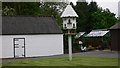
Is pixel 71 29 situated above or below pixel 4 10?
below

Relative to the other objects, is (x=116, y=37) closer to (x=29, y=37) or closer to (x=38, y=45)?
(x=38, y=45)

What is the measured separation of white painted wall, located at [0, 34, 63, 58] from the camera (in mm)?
27000

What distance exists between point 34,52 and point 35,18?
4072 mm

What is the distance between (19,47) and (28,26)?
8.96ft

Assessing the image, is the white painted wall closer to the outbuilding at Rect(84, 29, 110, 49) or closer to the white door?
the white door

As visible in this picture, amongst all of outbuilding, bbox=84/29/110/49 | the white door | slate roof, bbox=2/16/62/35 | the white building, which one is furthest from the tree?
the white door

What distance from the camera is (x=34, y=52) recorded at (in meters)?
27.9

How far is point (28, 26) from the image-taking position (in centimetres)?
2917

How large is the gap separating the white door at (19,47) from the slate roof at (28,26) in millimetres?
634

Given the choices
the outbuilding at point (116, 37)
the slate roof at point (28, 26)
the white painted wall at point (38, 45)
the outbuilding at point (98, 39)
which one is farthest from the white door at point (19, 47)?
the outbuilding at point (98, 39)

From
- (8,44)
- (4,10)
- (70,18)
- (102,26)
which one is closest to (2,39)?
(8,44)

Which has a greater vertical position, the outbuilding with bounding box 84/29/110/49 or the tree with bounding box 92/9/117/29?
the tree with bounding box 92/9/117/29

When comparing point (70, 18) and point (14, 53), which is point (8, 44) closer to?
point (14, 53)

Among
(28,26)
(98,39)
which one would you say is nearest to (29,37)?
(28,26)
